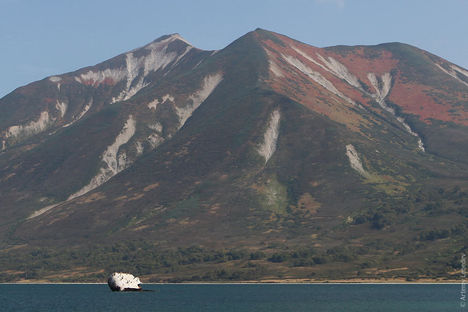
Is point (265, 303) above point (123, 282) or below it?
below

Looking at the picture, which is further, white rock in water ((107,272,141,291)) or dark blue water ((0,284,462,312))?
dark blue water ((0,284,462,312))

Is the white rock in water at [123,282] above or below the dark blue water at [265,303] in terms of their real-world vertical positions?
above

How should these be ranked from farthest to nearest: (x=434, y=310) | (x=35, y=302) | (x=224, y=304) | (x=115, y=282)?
1. (x=35, y=302)
2. (x=224, y=304)
3. (x=434, y=310)
4. (x=115, y=282)

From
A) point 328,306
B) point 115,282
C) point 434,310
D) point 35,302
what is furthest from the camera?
point 35,302

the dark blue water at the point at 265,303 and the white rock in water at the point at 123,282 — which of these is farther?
the dark blue water at the point at 265,303

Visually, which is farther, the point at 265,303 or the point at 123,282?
the point at 265,303

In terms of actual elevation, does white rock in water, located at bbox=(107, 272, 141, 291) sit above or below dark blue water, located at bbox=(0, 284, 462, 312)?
above

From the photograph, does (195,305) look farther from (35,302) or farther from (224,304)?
(35,302)

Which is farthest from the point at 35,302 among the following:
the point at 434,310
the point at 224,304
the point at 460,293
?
the point at 460,293
